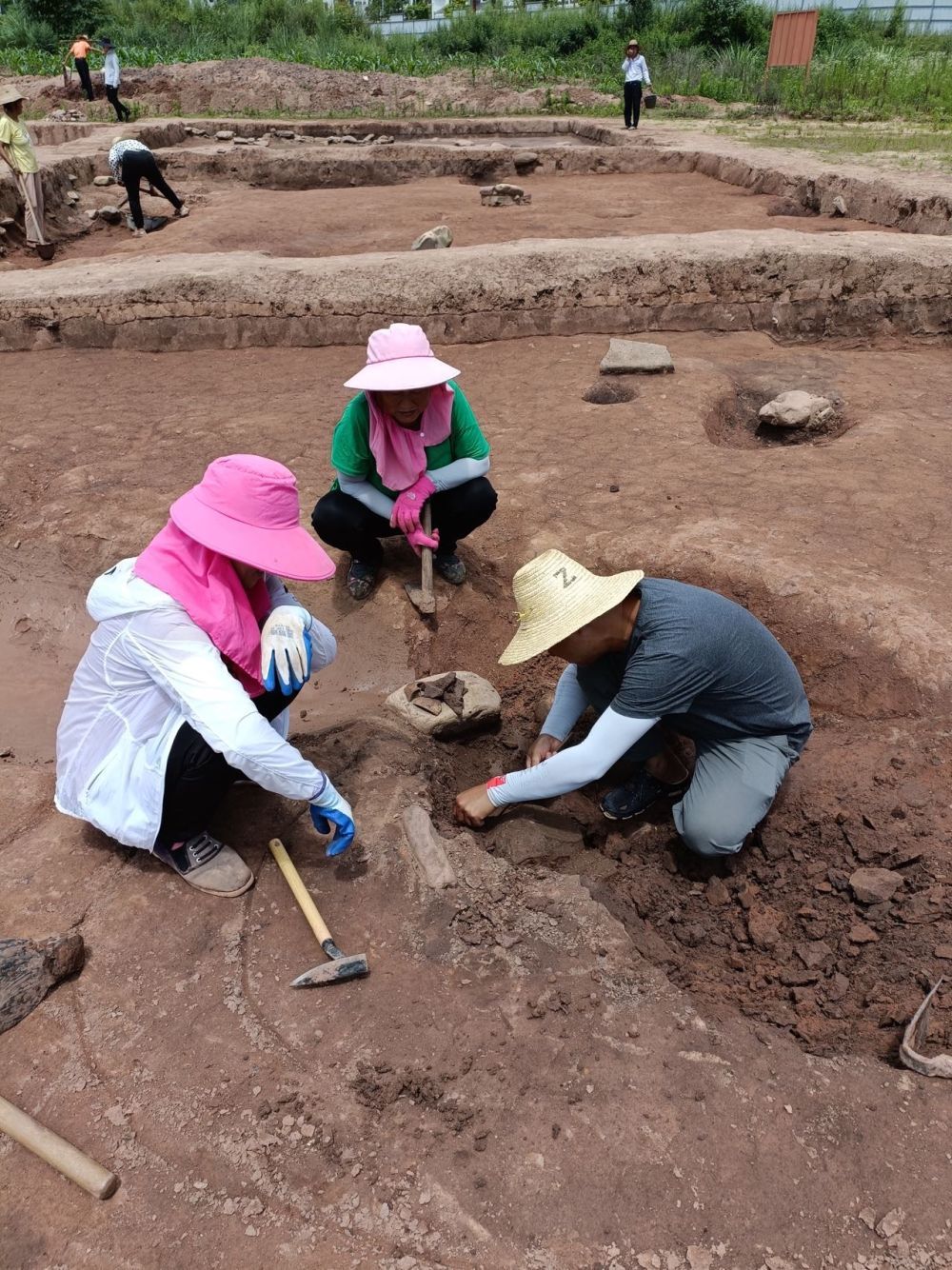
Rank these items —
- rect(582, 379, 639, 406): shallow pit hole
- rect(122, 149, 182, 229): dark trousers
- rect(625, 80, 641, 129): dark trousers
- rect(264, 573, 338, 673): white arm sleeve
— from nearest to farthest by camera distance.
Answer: rect(264, 573, 338, 673): white arm sleeve < rect(582, 379, 639, 406): shallow pit hole < rect(122, 149, 182, 229): dark trousers < rect(625, 80, 641, 129): dark trousers

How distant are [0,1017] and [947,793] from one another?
2.66 meters

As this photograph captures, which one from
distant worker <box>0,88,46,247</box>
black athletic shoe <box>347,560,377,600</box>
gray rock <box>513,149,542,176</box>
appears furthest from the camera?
gray rock <box>513,149,542,176</box>

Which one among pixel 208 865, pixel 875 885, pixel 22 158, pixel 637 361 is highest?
pixel 22 158

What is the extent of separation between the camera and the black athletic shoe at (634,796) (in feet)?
9.36

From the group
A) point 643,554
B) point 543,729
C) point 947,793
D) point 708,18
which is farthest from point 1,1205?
point 708,18

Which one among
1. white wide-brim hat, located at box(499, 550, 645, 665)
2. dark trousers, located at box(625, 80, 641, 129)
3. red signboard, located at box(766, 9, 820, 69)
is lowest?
white wide-brim hat, located at box(499, 550, 645, 665)

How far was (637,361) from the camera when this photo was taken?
5492mm

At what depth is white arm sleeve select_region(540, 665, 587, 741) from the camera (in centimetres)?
281

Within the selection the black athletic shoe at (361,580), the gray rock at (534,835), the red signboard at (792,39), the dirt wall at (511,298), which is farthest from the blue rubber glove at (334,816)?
the red signboard at (792,39)

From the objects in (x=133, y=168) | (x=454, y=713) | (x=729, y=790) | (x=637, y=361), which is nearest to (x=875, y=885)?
(x=729, y=790)

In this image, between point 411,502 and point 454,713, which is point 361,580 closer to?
point 411,502

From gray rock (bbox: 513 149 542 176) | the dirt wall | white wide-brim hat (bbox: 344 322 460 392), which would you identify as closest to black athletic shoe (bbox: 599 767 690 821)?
white wide-brim hat (bbox: 344 322 460 392)

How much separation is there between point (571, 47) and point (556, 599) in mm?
28608

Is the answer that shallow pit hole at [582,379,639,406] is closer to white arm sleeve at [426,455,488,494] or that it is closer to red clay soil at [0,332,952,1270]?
red clay soil at [0,332,952,1270]
